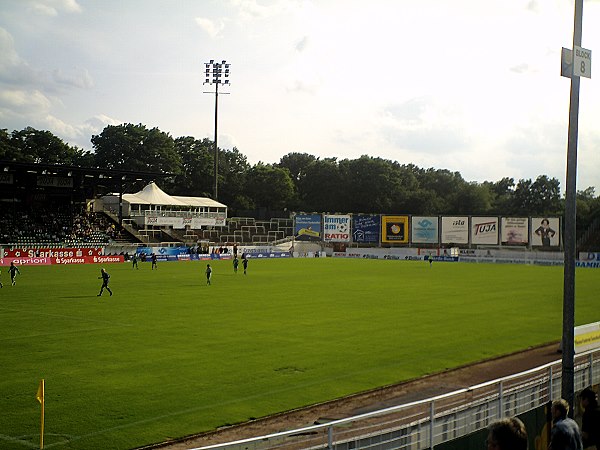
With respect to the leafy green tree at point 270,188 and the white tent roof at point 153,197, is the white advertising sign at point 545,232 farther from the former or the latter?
the leafy green tree at point 270,188

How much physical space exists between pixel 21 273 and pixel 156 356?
3730 cm

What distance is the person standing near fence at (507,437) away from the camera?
525 cm

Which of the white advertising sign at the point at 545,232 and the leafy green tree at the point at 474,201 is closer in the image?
the white advertising sign at the point at 545,232

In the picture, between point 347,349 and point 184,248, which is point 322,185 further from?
point 347,349

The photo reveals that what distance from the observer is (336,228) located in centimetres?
10206

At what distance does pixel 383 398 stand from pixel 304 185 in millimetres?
128300

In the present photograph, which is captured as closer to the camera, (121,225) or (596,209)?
(121,225)

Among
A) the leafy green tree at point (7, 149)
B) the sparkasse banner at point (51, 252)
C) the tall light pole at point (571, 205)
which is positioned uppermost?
the leafy green tree at point (7, 149)

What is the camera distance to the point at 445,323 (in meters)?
28.4

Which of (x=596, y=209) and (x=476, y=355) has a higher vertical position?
(x=596, y=209)

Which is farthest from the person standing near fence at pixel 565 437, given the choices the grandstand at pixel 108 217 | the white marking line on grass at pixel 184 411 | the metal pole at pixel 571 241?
the grandstand at pixel 108 217

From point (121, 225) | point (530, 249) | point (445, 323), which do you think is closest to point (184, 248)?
point (121, 225)

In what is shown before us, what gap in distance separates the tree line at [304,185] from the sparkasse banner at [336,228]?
27145 mm

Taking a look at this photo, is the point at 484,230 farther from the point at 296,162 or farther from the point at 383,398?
the point at 383,398
